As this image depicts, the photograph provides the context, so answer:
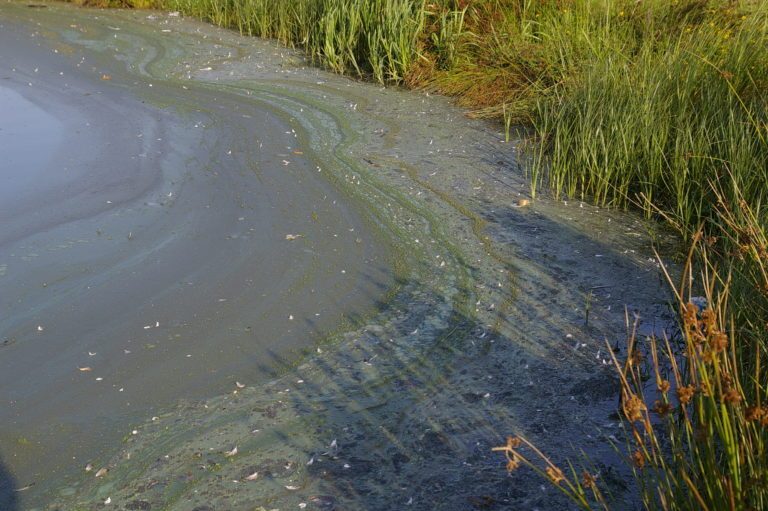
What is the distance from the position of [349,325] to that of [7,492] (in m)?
1.19

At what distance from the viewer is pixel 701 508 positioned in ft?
5.31

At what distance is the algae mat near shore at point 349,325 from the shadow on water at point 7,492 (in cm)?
3

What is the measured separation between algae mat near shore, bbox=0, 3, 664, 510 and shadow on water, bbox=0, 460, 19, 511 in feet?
0.10

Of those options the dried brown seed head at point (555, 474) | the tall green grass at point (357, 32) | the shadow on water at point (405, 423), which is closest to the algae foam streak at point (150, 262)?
the shadow on water at point (405, 423)

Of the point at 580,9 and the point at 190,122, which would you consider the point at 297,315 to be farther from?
the point at 580,9

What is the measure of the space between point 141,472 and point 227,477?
8.8 inches

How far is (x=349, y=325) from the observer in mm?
3029

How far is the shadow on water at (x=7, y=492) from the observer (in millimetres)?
2174

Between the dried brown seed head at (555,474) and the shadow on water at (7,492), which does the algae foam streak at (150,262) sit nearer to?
the shadow on water at (7,492)

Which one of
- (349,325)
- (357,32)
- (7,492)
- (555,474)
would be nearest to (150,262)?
(349,325)

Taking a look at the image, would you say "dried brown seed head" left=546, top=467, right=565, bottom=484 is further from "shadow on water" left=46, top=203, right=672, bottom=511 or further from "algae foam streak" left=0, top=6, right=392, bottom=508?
"algae foam streak" left=0, top=6, right=392, bottom=508

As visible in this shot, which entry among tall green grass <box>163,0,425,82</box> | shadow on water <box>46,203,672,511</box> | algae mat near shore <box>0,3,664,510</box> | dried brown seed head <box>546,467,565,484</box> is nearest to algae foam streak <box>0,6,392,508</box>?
algae mat near shore <box>0,3,664,510</box>

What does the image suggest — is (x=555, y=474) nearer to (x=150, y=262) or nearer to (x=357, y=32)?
(x=150, y=262)

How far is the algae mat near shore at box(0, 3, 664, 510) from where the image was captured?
2.27 meters
